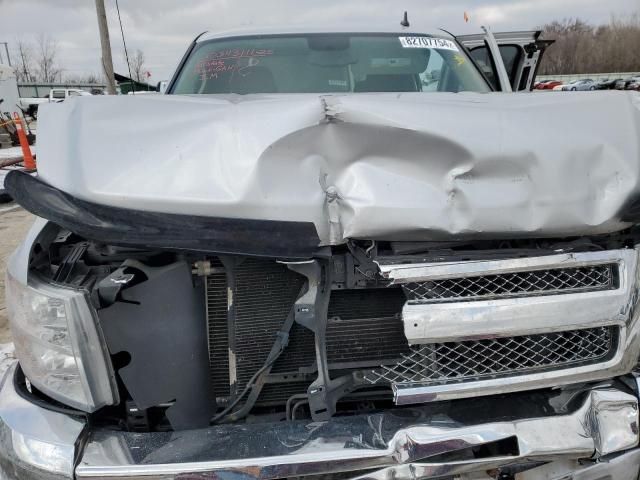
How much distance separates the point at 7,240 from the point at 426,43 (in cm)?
557

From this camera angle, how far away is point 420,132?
1.68 metres

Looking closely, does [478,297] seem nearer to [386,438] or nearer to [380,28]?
[386,438]

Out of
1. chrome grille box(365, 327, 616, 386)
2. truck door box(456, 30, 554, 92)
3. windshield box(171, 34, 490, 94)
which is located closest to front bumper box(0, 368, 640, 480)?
chrome grille box(365, 327, 616, 386)

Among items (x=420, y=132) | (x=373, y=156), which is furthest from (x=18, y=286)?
(x=420, y=132)

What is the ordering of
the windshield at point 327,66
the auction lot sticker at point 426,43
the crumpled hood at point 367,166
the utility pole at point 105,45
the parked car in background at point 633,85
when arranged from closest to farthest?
the crumpled hood at point 367,166
the windshield at point 327,66
the auction lot sticker at point 426,43
the utility pole at point 105,45
the parked car in background at point 633,85

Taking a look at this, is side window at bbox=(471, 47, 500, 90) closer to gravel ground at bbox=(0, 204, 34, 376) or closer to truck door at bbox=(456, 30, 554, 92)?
truck door at bbox=(456, 30, 554, 92)

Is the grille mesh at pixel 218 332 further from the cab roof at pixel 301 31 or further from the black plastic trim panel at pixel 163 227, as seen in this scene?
the cab roof at pixel 301 31

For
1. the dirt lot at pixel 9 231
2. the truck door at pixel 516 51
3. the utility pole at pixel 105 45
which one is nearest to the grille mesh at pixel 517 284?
the truck door at pixel 516 51

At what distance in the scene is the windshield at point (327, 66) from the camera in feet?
10.2

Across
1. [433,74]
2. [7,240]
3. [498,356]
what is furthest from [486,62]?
[7,240]

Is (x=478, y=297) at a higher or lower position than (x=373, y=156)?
lower

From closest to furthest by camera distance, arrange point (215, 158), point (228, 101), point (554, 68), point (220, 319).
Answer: point (215, 158) < point (220, 319) < point (228, 101) < point (554, 68)

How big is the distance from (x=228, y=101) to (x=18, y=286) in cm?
96

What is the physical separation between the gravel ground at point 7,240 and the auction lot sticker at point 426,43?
129 inches
